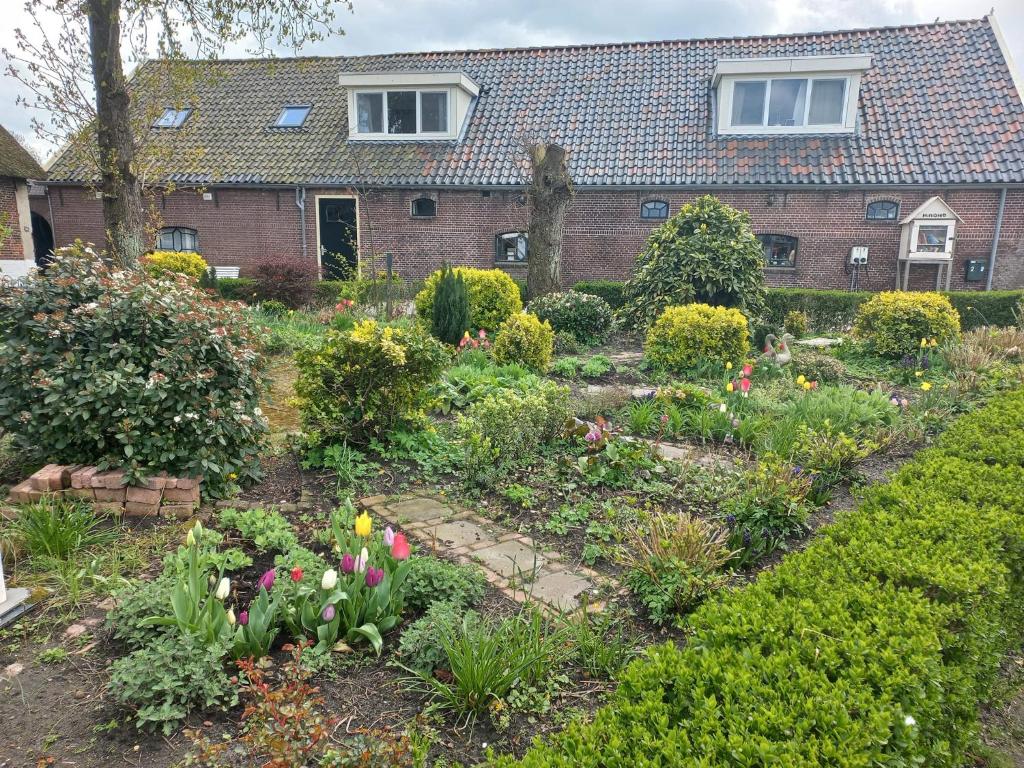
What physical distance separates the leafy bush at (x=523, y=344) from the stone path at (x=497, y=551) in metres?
3.79

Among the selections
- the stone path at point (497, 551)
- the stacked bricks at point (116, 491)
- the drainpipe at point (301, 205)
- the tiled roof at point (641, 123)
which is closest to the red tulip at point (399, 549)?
the stone path at point (497, 551)

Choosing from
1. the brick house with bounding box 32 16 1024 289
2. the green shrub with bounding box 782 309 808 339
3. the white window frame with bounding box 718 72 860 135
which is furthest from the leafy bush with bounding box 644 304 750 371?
the white window frame with bounding box 718 72 860 135

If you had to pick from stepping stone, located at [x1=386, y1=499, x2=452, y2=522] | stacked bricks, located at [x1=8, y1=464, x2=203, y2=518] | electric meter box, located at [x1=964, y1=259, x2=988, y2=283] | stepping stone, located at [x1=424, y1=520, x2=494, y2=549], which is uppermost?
electric meter box, located at [x1=964, y1=259, x2=988, y2=283]

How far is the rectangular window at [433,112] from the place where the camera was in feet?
59.9

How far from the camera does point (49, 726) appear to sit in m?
2.44

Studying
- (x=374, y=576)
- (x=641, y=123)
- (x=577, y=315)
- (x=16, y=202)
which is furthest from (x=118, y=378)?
(x=16, y=202)

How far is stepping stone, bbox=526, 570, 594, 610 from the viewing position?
3.41 metres

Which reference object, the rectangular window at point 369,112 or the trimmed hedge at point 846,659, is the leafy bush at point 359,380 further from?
the rectangular window at point 369,112

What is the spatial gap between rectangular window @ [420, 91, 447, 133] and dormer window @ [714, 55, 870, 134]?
23.4 feet

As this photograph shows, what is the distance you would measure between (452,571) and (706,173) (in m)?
15.1

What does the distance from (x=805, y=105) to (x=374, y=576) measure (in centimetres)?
1732

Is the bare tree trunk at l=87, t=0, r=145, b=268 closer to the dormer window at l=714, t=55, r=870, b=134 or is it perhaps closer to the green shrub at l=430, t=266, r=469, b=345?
the green shrub at l=430, t=266, r=469, b=345

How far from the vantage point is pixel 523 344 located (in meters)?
8.23

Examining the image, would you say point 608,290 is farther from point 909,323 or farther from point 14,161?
point 14,161
